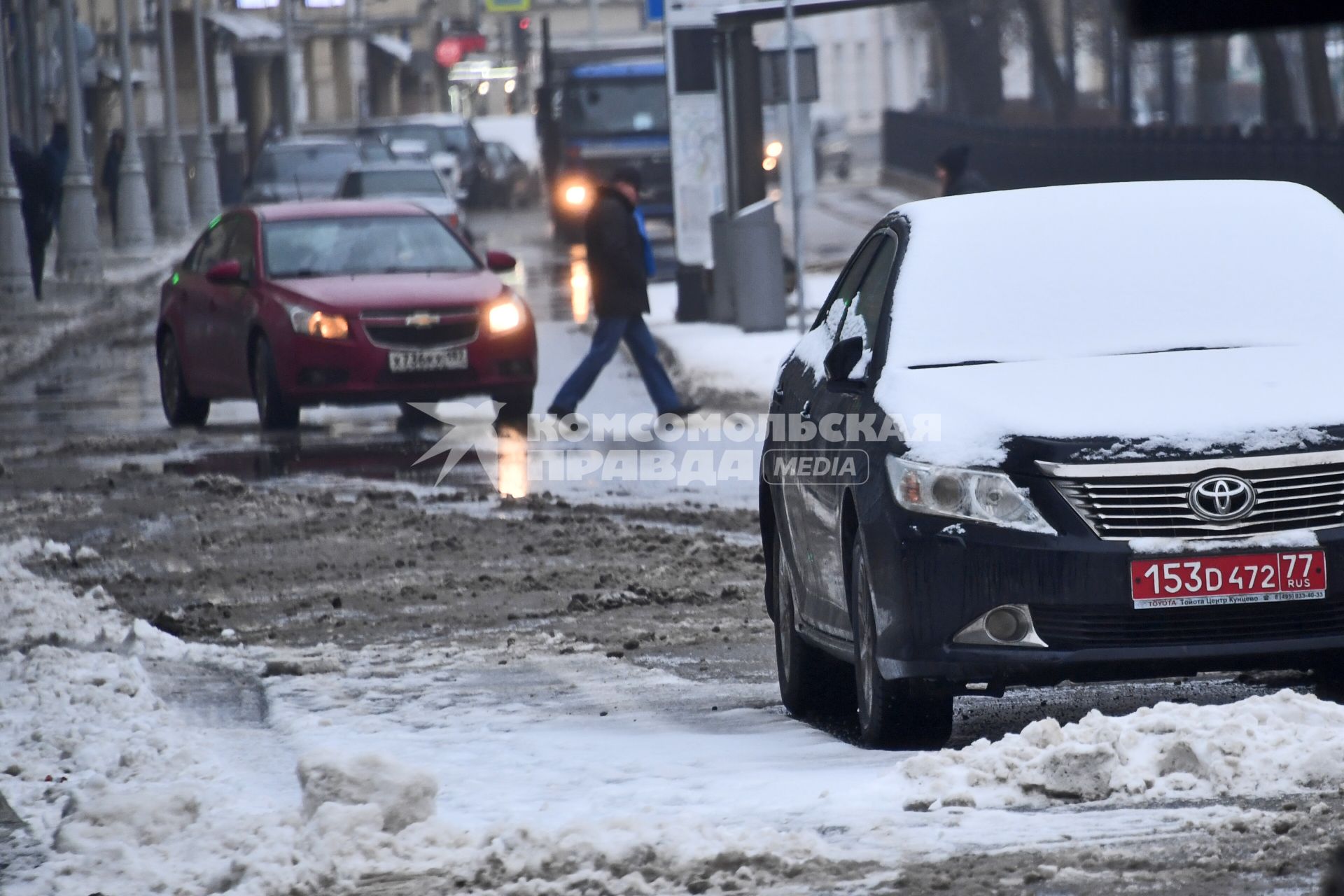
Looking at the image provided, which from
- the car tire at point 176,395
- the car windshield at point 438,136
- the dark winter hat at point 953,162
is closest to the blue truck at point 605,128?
the car windshield at point 438,136

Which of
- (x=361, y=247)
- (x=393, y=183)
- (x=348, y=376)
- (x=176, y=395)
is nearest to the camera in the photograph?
(x=348, y=376)

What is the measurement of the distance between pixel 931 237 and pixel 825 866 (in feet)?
8.23

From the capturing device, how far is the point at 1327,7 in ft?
8.07

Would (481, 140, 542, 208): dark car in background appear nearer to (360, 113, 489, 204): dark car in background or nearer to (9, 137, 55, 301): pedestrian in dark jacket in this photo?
(360, 113, 489, 204): dark car in background

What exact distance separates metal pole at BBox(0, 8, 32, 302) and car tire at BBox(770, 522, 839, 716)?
A: 23.8 meters

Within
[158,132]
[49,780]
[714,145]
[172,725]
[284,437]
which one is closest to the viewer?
[49,780]

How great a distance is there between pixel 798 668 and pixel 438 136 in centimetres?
4780

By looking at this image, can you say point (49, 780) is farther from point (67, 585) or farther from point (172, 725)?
point (67, 585)

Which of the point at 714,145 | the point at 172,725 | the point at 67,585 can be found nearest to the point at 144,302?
the point at 714,145

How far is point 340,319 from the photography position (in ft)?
53.5

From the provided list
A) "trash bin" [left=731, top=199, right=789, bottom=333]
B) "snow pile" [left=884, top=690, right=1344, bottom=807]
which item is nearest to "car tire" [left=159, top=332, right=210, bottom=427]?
"trash bin" [left=731, top=199, right=789, bottom=333]

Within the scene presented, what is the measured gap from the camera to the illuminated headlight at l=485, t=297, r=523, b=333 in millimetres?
16672

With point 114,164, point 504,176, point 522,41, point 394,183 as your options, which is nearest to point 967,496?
point 394,183

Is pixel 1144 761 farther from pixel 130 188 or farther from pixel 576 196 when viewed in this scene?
pixel 130 188
